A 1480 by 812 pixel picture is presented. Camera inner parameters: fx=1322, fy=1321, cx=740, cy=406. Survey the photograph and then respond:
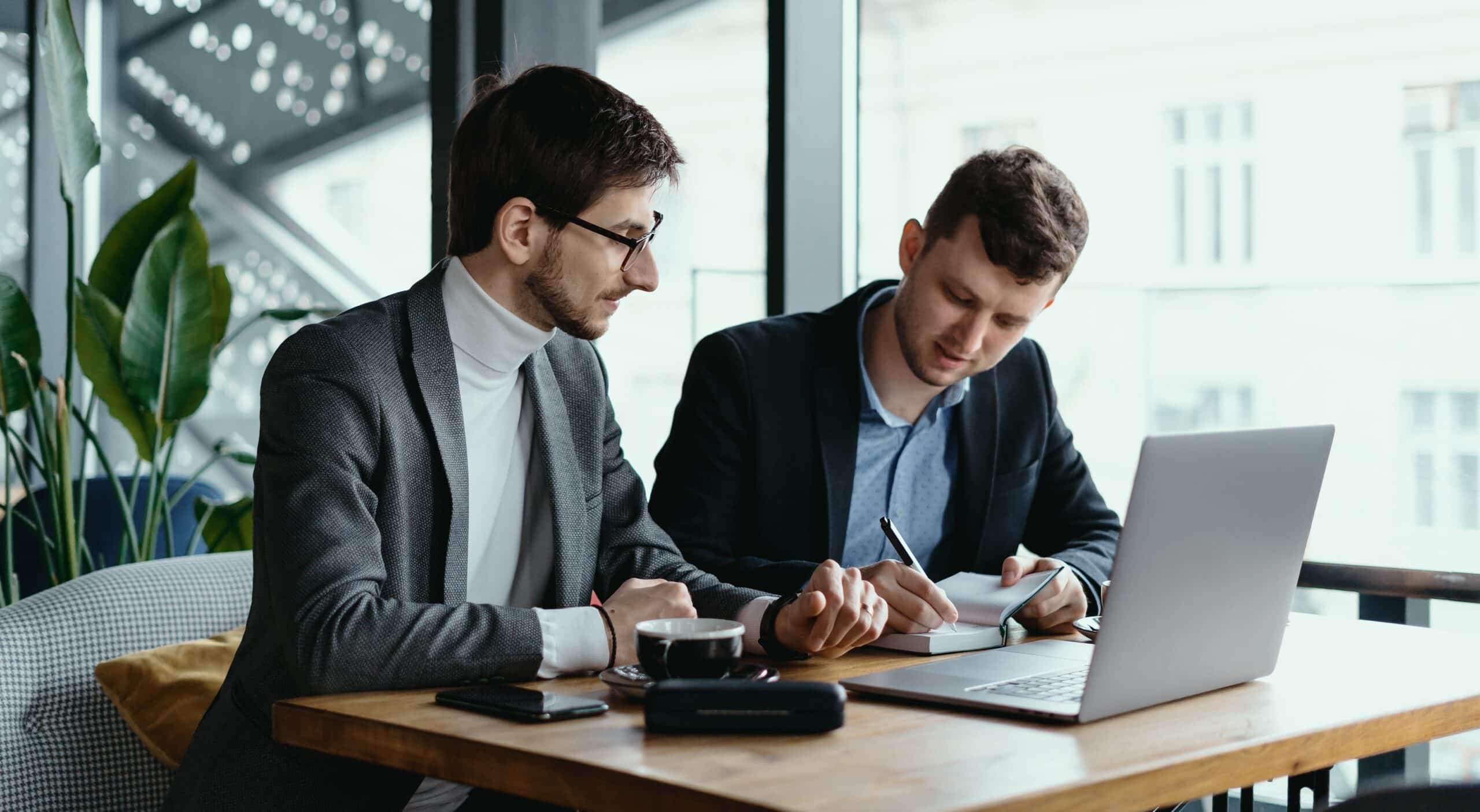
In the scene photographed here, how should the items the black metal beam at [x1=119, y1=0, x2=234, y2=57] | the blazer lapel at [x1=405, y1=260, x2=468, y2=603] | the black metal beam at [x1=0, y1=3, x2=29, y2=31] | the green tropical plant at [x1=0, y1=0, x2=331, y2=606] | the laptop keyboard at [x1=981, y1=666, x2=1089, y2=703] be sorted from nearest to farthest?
1. the laptop keyboard at [x1=981, y1=666, x2=1089, y2=703]
2. the blazer lapel at [x1=405, y1=260, x2=468, y2=603]
3. the green tropical plant at [x1=0, y1=0, x2=331, y2=606]
4. the black metal beam at [x1=0, y1=3, x2=29, y2=31]
5. the black metal beam at [x1=119, y1=0, x2=234, y2=57]

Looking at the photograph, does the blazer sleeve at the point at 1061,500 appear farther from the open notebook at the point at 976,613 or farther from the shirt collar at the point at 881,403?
the open notebook at the point at 976,613

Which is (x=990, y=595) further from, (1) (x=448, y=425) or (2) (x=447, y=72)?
(2) (x=447, y=72)

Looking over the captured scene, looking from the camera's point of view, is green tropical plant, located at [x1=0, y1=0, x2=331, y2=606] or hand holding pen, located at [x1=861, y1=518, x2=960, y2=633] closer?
hand holding pen, located at [x1=861, y1=518, x2=960, y2=633]

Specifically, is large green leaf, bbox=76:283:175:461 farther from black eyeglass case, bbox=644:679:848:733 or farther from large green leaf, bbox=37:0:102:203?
black eyeglass case, bbox=644:679:848:733

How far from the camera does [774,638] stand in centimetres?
143

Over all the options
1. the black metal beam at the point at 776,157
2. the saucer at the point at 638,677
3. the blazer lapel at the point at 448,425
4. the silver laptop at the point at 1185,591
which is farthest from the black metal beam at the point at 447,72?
the silver laptop at the point at 1185,591

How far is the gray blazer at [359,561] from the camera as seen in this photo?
4.08 ft

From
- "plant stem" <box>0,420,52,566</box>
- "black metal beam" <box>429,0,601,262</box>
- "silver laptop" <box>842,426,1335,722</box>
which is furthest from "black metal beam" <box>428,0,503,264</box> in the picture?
"silver laptop" <box>842,426,1335,722</box>

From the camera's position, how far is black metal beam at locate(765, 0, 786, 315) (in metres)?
2.66

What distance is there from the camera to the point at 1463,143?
8.56 feet

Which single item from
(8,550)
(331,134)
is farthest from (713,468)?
(331,134)

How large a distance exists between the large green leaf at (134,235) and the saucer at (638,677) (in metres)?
1.78

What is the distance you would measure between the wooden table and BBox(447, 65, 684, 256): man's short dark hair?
1.84 ft

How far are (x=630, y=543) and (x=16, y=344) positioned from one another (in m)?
1.52
